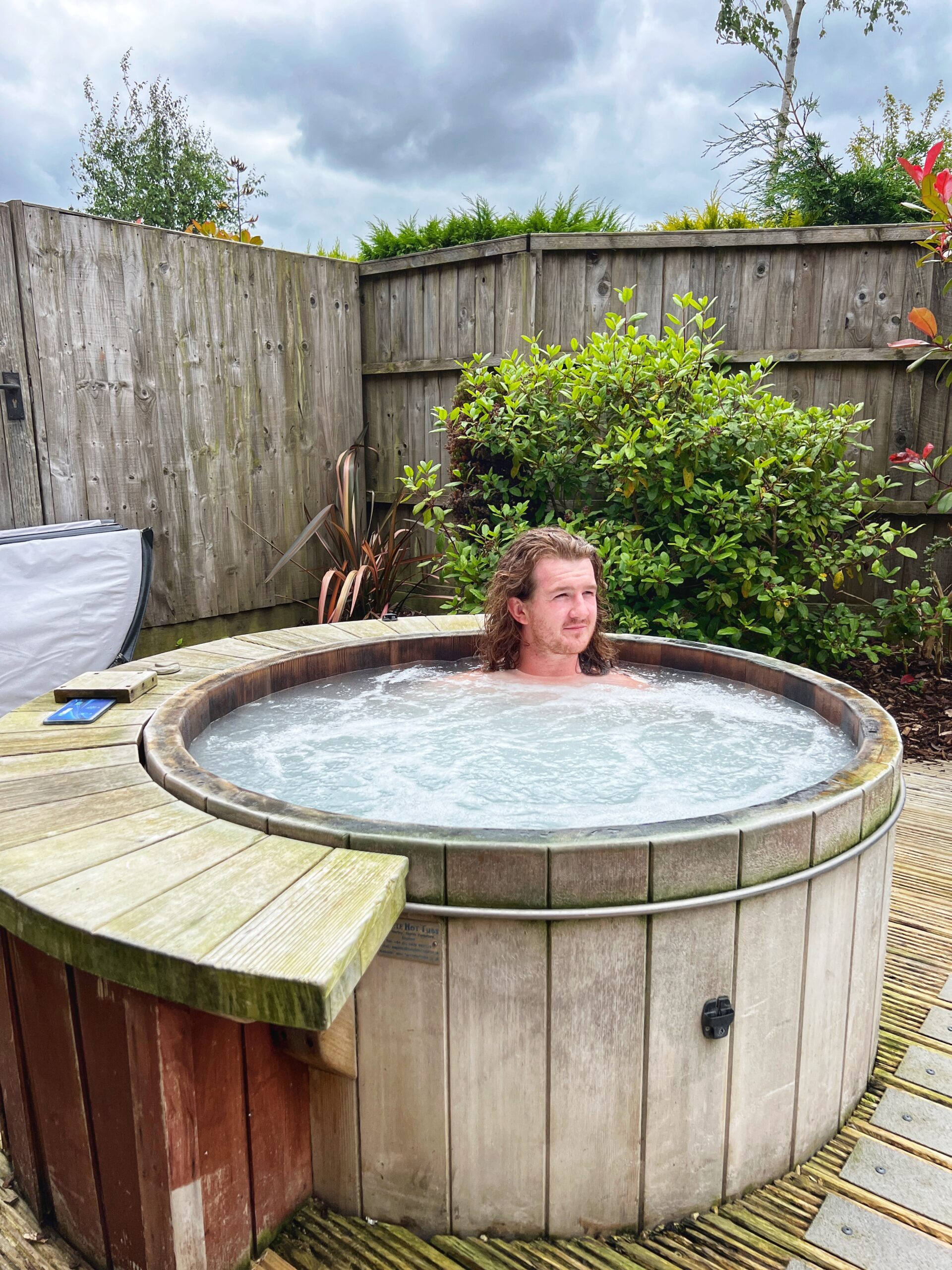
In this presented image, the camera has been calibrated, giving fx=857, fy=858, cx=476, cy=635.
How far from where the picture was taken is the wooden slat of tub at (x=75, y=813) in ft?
4.09

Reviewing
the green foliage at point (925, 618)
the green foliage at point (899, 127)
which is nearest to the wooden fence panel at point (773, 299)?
the green foliage at point (925, 618)

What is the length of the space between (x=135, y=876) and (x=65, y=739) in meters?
0.70

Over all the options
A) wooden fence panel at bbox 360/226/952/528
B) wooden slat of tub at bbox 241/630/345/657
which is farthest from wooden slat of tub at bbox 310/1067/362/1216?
wooden fence panel at bbox 360/226/952/528

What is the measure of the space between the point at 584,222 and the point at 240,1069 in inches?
181

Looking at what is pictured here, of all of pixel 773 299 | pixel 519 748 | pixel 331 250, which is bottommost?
pixel 519 748

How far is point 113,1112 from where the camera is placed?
1.09 m

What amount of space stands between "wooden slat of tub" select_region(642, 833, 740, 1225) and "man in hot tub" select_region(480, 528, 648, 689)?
132 centimetres

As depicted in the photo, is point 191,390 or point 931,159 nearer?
point 931,159

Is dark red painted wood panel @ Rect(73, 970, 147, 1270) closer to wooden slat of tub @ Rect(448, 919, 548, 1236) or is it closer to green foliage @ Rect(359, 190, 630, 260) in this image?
wooden slat of tub @ Rect(448, 919, 548, 1236)

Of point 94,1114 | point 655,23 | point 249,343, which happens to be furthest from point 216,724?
point 655,23

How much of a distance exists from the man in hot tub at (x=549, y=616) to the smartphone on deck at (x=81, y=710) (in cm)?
113

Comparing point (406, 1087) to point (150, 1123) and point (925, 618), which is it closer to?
point (150, 1123)

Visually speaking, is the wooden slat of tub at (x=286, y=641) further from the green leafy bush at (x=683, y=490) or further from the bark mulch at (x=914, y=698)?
the bark mulch at (x=914, y=698)

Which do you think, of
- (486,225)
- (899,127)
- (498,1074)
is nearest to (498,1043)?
(498,1074)
